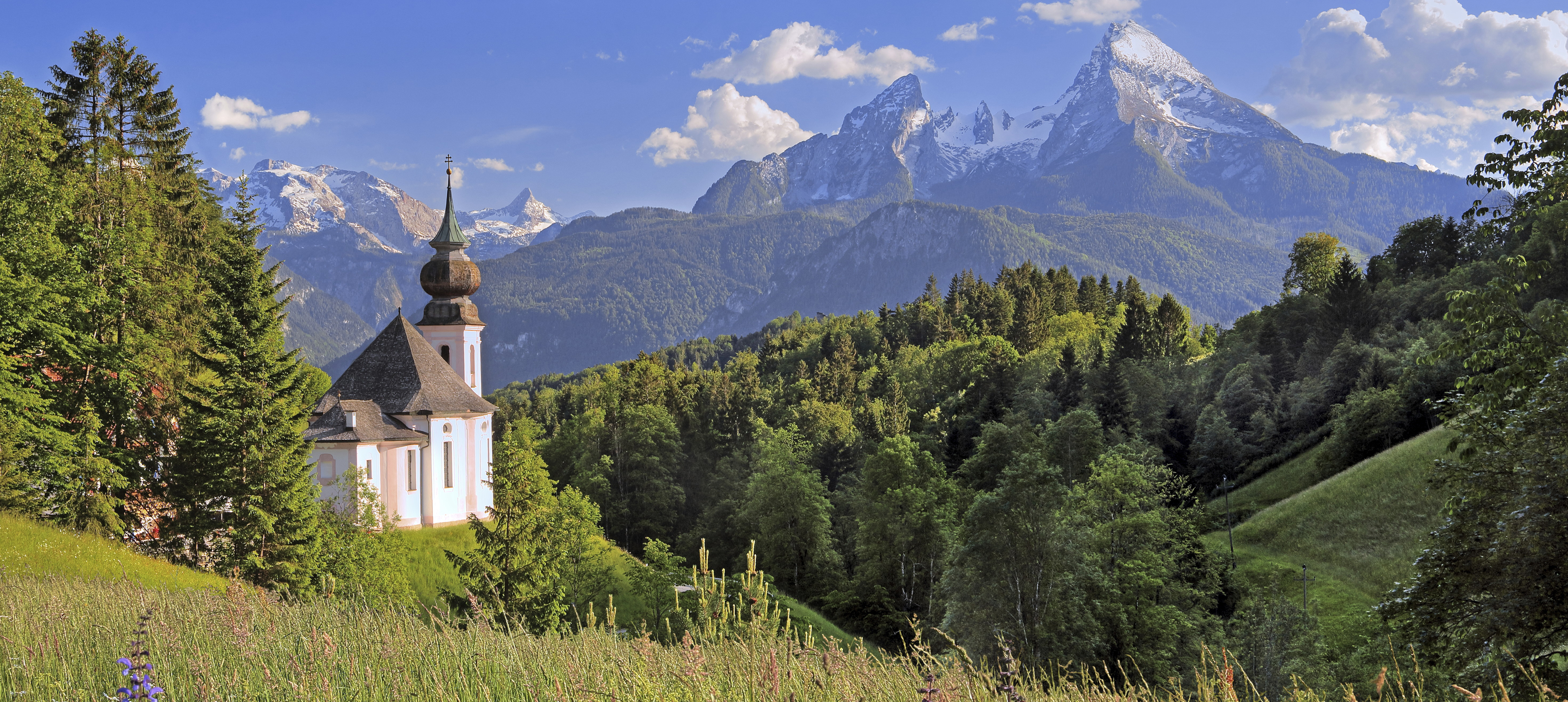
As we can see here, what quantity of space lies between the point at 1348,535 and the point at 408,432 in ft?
136

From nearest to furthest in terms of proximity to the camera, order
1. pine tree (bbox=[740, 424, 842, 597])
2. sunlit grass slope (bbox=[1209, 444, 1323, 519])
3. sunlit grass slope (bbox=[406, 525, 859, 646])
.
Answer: sunlit grass slope (bbox=[406, 525, 859, 646]), sunlit grass slope (bbox=[1209, 444, 1323, 519]), pine tree (bbox=[740, 424, 842, 597])

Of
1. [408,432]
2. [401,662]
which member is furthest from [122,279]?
[401,662]

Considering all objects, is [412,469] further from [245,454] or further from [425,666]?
[425,666]

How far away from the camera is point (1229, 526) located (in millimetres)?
48750

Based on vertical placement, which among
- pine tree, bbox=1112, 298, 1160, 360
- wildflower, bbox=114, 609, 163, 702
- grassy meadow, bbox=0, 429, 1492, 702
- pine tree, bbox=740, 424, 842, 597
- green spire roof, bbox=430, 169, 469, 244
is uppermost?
green spire roof, bbox=430, 169, 469, 244

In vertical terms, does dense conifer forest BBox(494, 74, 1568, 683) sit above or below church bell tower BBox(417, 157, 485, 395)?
below

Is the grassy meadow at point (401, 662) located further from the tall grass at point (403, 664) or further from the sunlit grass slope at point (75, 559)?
the sunlit grass slope at point (75, 559)

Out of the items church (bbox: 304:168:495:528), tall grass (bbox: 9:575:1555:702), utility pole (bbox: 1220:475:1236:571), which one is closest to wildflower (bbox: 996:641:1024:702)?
tall grass (bbox: 9:575:1555:702)

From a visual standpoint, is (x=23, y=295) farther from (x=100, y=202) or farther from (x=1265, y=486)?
(x=1265, y=486)

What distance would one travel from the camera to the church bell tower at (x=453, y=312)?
5172cm

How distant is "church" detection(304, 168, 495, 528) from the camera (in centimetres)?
4119

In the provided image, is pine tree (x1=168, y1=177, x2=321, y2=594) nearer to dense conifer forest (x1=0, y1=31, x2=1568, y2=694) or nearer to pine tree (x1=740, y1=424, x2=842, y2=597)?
dense conifer forest (x1=0, y1=31, x2=1568, y2=694)

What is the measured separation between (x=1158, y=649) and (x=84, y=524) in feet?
103

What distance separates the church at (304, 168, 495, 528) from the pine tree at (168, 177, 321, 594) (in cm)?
1200
